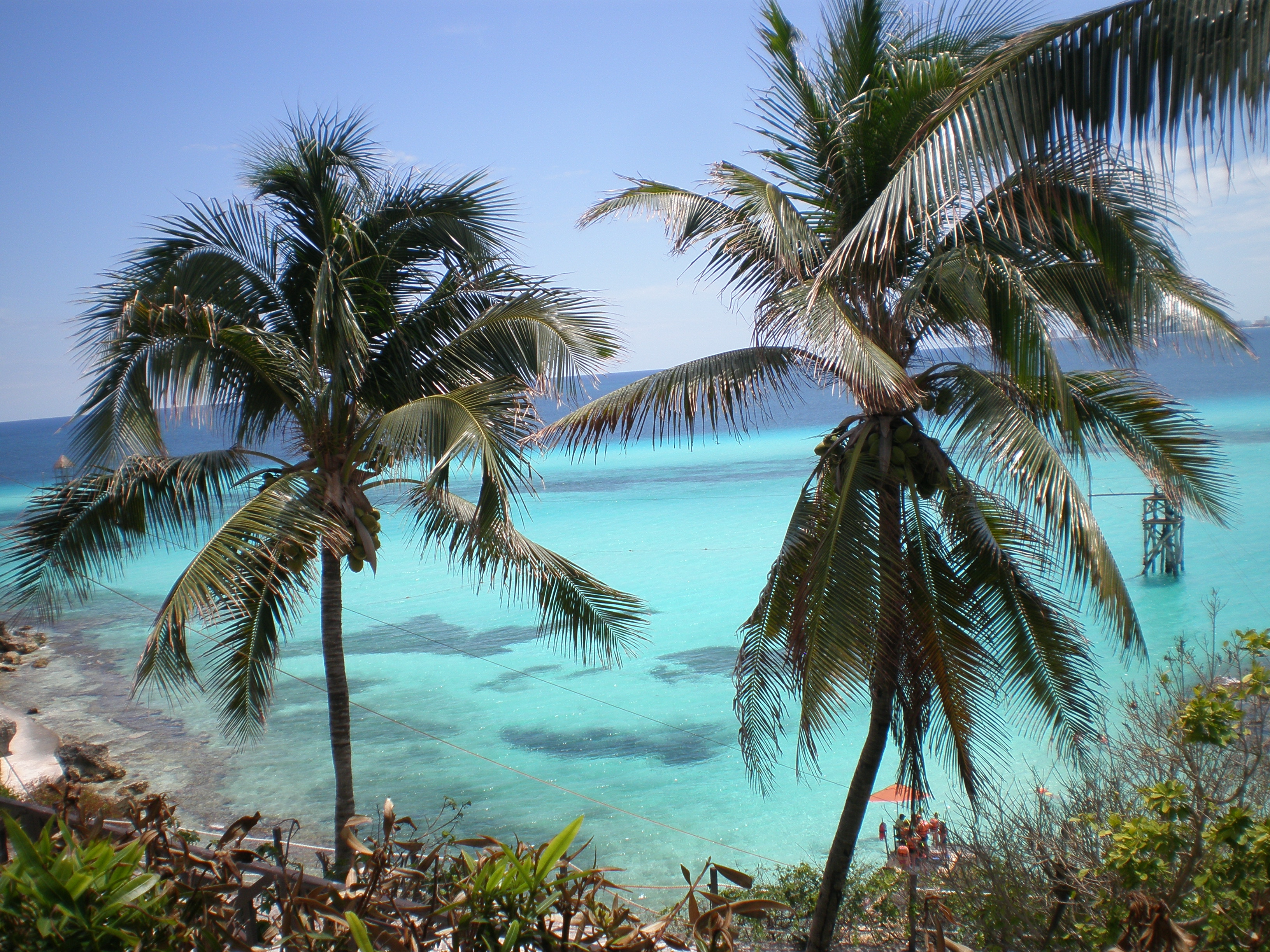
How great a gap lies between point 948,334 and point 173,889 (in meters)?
6.45

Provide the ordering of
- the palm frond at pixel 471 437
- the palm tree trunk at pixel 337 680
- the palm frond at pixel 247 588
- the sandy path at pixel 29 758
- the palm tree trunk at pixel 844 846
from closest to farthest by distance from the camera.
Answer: the palm frond at pixel 247 588
the palm frond at pixel 471 437
the palm tree trunk at pixel 844 846
the palm tree trunk at pixel 337 680
the sandy path at pixel 29 758

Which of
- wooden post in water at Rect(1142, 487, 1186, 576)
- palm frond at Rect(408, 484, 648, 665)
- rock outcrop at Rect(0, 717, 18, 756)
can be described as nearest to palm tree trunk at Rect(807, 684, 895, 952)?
palm frond at Rect(408, 484, 648, 665)

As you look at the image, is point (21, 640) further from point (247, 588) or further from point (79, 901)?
point (79, 901)

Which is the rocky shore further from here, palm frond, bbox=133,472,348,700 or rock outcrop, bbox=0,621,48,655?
palm frond, bbox=133,472,348,700

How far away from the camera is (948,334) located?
712 centimetres

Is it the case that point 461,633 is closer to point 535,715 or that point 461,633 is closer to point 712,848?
point 535,715

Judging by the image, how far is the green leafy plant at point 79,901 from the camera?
2.12 metres

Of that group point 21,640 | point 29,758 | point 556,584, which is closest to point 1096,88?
point 556,584

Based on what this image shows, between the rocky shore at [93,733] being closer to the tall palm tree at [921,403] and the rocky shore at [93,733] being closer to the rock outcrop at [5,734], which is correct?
the rock outcrop at [5,734]

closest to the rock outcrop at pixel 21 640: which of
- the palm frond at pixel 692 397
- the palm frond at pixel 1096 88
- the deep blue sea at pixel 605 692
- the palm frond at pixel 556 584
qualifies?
the deep blue sea at pixel 605 692

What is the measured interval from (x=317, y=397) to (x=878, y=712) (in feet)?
19.4

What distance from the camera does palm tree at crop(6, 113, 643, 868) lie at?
7.59m

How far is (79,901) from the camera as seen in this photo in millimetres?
2178

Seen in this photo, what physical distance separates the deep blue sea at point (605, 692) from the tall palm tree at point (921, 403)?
40.6 inches
